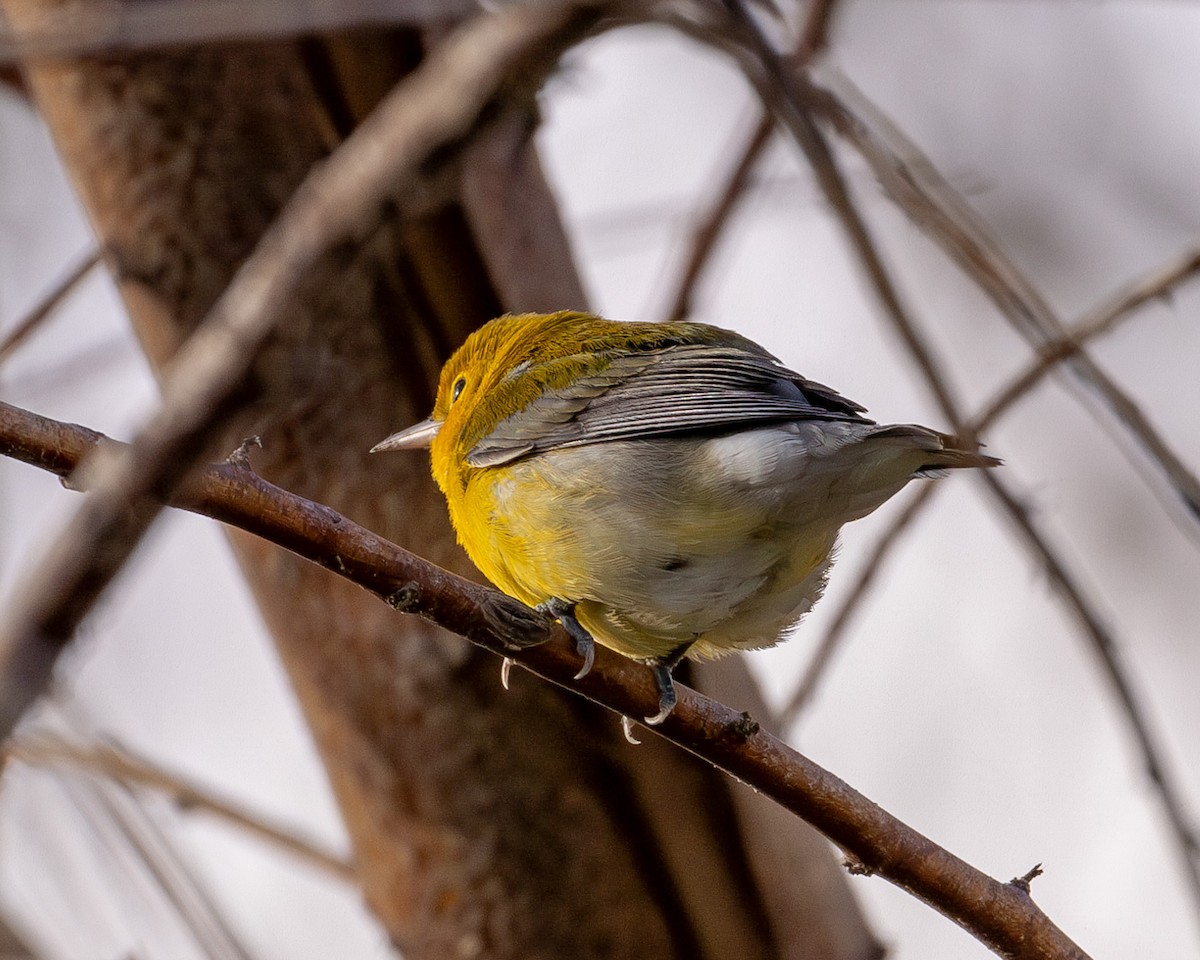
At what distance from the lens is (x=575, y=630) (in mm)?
3051

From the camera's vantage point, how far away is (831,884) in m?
4.02

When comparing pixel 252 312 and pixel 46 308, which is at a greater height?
pixel 46 308

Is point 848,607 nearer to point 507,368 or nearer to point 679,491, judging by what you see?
point 679,491

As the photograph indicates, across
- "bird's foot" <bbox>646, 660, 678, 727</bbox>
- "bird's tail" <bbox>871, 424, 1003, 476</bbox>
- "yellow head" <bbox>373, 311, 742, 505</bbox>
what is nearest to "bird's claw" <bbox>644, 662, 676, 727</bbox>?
"bird's foot" <bbox>646, 660, 678, 727</bbox>

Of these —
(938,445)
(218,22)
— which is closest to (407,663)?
(938,445)

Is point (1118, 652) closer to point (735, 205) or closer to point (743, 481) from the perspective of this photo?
point (743, 481)

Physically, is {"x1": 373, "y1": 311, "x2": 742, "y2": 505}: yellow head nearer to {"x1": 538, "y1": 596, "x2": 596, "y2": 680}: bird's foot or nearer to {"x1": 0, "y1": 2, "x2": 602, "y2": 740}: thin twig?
{"x1": 538, "y1": 596, "x2": 596, "y2": 680}: bird's foot

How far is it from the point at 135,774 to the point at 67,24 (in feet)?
7.04

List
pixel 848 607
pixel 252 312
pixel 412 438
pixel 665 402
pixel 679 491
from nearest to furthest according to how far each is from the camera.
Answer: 1. pixel 252 312
2. pixel 679 491
3. pixel 665 402
4. pixel 848 607
5. pixel 412 438

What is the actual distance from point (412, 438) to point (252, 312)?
2.73m

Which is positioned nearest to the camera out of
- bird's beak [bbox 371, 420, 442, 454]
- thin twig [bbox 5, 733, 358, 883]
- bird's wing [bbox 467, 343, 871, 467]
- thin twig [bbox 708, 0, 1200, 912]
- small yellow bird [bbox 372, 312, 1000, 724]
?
thin twig [bbox 708, 0, 1200, 912]

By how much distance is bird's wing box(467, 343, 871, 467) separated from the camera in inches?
126

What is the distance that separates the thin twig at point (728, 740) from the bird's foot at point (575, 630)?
0.03m

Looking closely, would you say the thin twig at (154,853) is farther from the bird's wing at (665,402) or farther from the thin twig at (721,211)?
the thin twig at (721,211)
